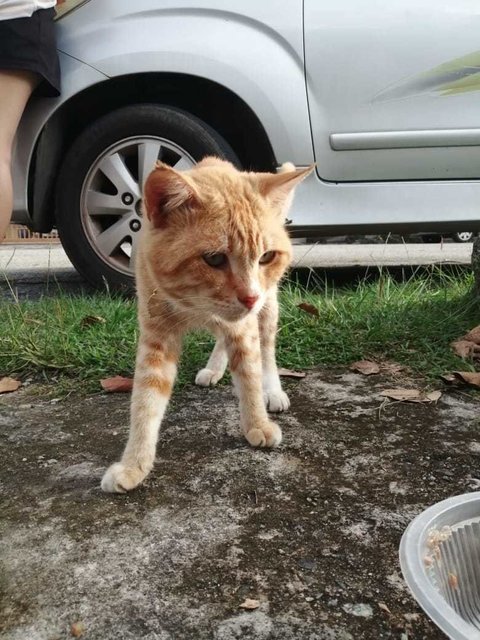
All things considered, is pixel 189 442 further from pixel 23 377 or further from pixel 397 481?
pixel 23 377

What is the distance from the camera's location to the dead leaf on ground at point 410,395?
214 centimetres

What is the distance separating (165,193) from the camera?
1682mm

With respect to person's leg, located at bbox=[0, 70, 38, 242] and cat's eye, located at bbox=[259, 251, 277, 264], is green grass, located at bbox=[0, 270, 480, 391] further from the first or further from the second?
cat's eye, located at bbox=[259, 251, 277, 264]

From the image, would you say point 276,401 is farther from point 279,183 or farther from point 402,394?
point 279,183

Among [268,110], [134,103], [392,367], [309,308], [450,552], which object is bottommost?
[392,367]

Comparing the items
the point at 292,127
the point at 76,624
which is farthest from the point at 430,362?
the point at 76,624

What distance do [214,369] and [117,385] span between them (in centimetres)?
38

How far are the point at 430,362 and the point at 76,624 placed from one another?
5.81 ft

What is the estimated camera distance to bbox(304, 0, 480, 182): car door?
3.26 m

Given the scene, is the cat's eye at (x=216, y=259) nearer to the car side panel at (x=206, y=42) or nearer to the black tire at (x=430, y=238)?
the car side panel at (x=206, y=42)

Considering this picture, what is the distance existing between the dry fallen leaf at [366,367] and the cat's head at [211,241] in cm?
79

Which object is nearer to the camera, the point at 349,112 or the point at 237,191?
the point at 237,191

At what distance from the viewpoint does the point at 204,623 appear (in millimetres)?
1135

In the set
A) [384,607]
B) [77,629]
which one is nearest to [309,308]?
[384,607]
